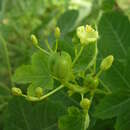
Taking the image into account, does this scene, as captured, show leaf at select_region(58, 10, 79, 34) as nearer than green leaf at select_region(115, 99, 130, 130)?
No

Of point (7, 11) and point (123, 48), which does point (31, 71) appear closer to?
point (123, 48)

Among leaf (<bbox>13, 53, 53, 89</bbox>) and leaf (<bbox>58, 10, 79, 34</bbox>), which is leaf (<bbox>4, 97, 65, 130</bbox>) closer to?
leaf (<bbox>13, 53, 53, 89</bbox>)

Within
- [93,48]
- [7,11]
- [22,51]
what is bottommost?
[22,51]

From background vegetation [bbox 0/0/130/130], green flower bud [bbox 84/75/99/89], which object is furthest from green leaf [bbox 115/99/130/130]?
green flower bud [bbox 84/75/99/89]

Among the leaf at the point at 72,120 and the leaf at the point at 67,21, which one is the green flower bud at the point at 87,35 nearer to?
the leaf at the point at 72,120

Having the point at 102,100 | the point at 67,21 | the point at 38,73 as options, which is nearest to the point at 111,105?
the point at 102,100

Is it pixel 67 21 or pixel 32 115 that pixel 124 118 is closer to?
pixel 32 115

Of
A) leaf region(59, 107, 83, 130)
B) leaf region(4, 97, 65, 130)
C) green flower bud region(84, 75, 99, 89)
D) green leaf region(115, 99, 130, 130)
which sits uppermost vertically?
green flower bud region(84, 75, 99, 89)

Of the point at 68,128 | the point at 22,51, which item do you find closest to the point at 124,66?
the point at 68,128
